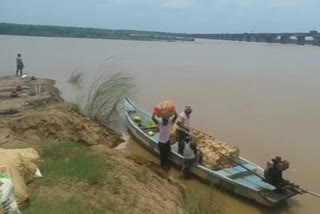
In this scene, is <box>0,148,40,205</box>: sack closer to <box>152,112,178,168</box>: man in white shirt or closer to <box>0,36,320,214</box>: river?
<box>152,112,178,168</box>: man in white shirt

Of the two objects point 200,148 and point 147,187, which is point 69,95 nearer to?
point 200,148

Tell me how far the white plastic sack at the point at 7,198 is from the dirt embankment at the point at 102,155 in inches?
35.0

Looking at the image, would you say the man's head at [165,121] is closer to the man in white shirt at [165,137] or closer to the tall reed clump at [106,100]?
the man in white shirt at [165,137]

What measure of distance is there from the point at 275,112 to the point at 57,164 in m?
13.4

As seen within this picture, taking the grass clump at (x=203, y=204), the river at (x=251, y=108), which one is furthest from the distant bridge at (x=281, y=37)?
the grass clump at (x=203, y=204)

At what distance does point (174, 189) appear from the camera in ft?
24.3

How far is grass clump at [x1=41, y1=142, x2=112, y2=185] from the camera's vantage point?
249 inches

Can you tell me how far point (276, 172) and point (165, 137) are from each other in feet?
8.93

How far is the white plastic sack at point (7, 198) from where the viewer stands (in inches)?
176

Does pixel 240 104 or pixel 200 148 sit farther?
pixel 240 104

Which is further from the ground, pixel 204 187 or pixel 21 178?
pixel 21 178

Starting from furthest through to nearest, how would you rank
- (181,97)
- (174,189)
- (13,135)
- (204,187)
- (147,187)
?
(181,97) → (13,135) → (204,187) → (174,189) → (147,187)

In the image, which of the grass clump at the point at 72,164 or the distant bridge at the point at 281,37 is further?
the distant bridge at the point at 281,37

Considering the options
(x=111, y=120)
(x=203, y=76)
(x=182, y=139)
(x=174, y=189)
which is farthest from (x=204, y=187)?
(x=203, y=76)
